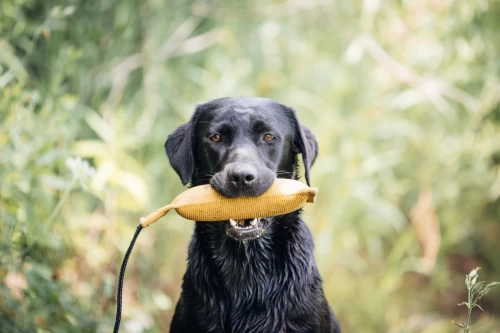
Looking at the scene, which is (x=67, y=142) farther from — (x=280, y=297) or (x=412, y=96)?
(x=412, y=96)

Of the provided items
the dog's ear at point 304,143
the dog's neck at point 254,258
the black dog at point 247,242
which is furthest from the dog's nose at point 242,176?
the dog's ear at point 304,143

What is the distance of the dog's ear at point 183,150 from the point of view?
309 centimetres

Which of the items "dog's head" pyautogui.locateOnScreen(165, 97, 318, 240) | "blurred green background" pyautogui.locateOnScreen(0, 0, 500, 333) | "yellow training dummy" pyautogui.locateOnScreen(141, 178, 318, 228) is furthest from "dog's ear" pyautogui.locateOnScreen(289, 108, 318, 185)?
"blurred green background" pyautogui.locateOnScreen(0, 0, 500, 333)

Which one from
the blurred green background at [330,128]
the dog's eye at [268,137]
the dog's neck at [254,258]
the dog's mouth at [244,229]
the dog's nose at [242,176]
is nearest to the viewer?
the dog's nose at [242,176]

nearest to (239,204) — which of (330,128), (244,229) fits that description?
(244,229)

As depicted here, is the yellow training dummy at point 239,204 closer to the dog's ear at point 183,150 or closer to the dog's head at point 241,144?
the dog's head at point 241,144

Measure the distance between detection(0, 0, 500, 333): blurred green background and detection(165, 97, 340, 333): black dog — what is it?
112 cm

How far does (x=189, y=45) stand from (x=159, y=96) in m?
0.66

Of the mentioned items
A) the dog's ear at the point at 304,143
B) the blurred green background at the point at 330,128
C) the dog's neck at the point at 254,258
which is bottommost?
the dog's neck at the point at 254,258

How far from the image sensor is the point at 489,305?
5.26m

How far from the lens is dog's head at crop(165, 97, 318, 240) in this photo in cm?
278

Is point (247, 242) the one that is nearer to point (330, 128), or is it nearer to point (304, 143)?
point (304, 143)

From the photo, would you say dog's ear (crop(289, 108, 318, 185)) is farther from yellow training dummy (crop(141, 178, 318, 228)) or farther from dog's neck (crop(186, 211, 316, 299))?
yellow training dummy (crop(141, 178, 318, 228))

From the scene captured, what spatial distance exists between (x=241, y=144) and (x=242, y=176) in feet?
1.30
